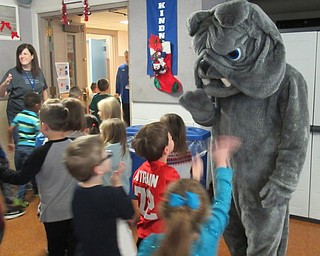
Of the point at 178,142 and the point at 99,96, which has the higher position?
the point at 99,96

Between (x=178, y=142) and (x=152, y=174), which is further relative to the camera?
(x=178, y=142)

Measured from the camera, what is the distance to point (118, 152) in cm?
231

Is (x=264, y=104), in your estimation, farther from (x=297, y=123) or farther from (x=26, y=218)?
(x=26, y=218)

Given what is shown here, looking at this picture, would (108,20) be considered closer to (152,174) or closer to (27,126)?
(27,126)

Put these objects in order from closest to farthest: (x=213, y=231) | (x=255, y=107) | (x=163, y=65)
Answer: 1. (x=213, y=231)
2. (x=255, y=107)
3. (x=163, y=65)

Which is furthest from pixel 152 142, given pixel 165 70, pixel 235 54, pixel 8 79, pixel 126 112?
pixel 126 112

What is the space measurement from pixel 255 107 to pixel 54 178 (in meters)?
1.10

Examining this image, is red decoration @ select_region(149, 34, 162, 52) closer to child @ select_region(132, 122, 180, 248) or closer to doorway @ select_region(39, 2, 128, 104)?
doorway @ select_region(39, 2, 128, 104)

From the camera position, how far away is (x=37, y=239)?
9.58 ft

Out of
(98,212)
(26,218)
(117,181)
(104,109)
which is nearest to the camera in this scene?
(98,212)

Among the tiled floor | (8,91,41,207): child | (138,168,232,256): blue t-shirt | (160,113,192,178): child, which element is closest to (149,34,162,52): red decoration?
(8,91,41,207): child

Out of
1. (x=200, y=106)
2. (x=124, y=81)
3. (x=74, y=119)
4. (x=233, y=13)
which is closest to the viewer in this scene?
(x=233, y=13)

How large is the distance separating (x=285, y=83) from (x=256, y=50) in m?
0.21

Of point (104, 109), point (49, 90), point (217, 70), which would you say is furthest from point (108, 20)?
point (217, 70)
